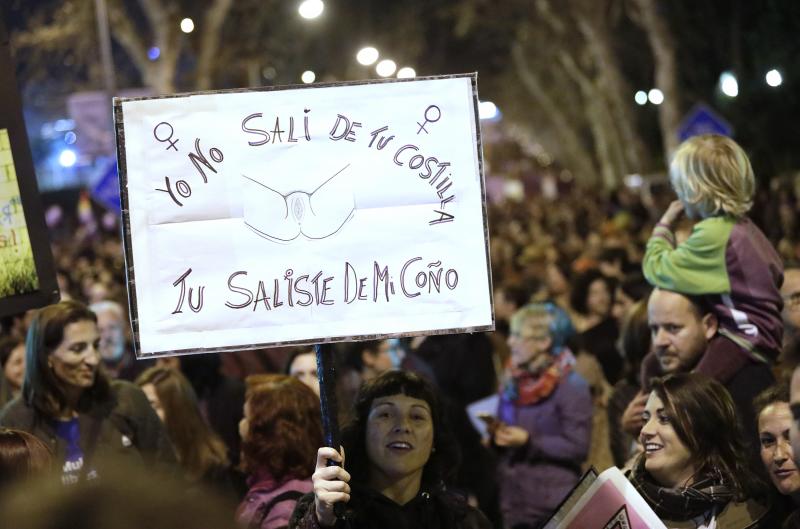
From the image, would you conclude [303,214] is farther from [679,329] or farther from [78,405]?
[78,405]

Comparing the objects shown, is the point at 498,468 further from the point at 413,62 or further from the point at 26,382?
the point at 413,62

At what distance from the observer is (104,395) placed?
19.5 feet

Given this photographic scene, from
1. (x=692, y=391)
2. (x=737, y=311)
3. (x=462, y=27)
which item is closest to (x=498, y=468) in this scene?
(x=737, y=311)

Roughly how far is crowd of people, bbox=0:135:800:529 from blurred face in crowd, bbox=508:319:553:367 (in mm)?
12

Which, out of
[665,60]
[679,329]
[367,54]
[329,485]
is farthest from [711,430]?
[367,54]

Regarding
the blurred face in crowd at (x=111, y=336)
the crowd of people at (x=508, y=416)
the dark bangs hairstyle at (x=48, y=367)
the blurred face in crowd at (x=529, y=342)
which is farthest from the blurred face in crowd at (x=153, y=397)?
the blurred face in crowd at (x=111, y=336)

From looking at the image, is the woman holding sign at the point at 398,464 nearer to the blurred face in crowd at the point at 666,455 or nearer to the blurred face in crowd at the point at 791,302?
the blurred face in crowd at the point at 666,455

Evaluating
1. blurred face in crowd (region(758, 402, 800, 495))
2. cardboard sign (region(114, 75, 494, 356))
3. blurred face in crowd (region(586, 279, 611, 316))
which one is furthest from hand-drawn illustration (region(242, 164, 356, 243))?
blurred face in crowd (region(586, 279, 611, 316))

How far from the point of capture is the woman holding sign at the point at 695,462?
173 inches

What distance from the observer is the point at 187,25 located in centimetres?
2839

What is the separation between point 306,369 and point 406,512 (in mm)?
2444

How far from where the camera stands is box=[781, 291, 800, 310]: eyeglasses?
610 cm

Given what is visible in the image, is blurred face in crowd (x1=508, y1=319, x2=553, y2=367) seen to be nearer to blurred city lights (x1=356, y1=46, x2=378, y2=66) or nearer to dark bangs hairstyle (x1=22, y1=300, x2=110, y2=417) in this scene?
dark bangs hairstyle (x1=22, y1=300, x2=110, y2=417)

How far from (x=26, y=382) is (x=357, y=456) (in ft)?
6.32
